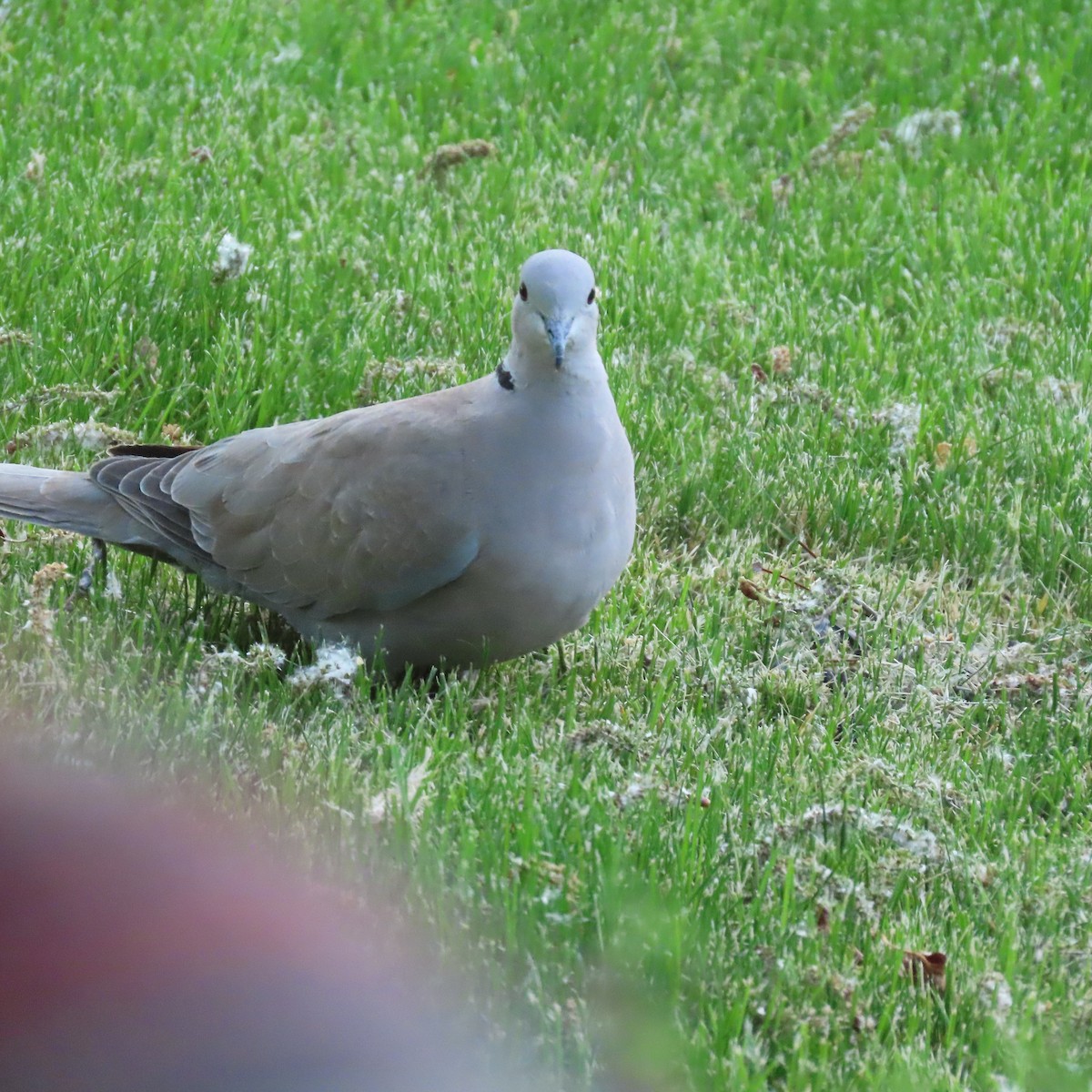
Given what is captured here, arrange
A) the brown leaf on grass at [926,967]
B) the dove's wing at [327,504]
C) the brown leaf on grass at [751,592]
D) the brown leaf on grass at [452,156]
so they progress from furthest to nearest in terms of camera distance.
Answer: the brown leaf on grass at [452,156], the brown leaf on grass at [751,592], the dove's wing at [327,504], the brown leaf on grass at [926,967]

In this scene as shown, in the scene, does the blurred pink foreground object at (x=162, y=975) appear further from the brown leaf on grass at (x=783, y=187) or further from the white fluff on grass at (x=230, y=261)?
the brown leaf on grass at (x=783, y=187)

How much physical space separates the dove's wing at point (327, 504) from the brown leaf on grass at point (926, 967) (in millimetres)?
1238

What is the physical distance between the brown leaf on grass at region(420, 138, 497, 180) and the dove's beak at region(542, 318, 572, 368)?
303cm

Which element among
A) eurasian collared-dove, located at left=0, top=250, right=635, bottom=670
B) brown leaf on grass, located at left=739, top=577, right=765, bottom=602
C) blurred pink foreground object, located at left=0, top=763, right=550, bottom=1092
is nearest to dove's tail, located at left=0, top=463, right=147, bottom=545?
eurasian collared-dove, located at left=0, top=250, right=635, bottom=670

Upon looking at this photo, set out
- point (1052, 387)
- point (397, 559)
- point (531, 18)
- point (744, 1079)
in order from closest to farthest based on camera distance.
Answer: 1. point (744, 1079)
2. point (397, 559)
3. point (1052, 387)
4. point (531, 18)

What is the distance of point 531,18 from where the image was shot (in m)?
7.43

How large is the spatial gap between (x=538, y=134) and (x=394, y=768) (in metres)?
4.25

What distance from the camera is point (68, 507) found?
3.80 meters

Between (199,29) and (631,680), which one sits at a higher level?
(199,29)

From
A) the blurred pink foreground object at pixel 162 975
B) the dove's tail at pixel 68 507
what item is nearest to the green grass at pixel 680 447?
the dove's tail at pixel 68 507

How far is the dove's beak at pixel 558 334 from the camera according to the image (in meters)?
3.14

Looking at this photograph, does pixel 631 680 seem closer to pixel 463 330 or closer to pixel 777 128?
pixel 463 330

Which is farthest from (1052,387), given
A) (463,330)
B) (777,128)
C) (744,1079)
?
(744,1079)

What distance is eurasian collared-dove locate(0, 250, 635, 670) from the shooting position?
3.23 m
